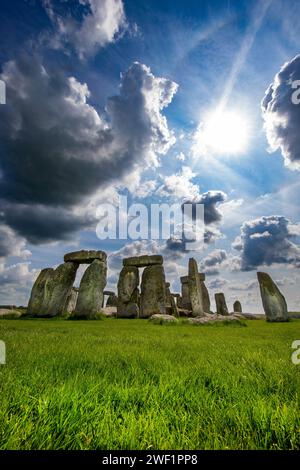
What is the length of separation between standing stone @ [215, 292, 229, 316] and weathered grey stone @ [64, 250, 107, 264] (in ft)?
48.4

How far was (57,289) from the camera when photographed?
14586 millimetres

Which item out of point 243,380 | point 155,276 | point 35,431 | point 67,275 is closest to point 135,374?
point 243,380

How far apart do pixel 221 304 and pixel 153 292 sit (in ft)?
35.1

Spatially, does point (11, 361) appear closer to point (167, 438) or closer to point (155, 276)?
point (167, 438)

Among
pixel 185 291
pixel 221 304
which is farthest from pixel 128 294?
pixel 221 304

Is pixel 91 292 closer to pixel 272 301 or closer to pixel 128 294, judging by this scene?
pixel 128 294

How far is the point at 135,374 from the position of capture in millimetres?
2271

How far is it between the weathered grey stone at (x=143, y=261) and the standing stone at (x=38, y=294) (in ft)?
19.0

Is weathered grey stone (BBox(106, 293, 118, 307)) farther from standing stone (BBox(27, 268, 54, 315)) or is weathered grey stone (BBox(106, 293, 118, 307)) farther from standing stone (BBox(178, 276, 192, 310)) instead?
standing stone (BBox(27, 268, 54, 315))

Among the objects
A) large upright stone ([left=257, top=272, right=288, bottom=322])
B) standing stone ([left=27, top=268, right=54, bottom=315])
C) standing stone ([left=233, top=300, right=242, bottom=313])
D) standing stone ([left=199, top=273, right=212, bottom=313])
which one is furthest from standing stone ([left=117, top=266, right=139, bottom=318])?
standing stone ([left=233, top=300, right=242, bottom=313])

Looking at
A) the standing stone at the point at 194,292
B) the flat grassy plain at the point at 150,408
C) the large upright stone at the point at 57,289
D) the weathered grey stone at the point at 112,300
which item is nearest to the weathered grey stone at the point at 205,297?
the standing stone at the point at 194,292

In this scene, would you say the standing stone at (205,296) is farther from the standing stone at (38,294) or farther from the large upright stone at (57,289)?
the standing stone at (38,294)

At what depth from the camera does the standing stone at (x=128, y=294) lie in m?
17.4
